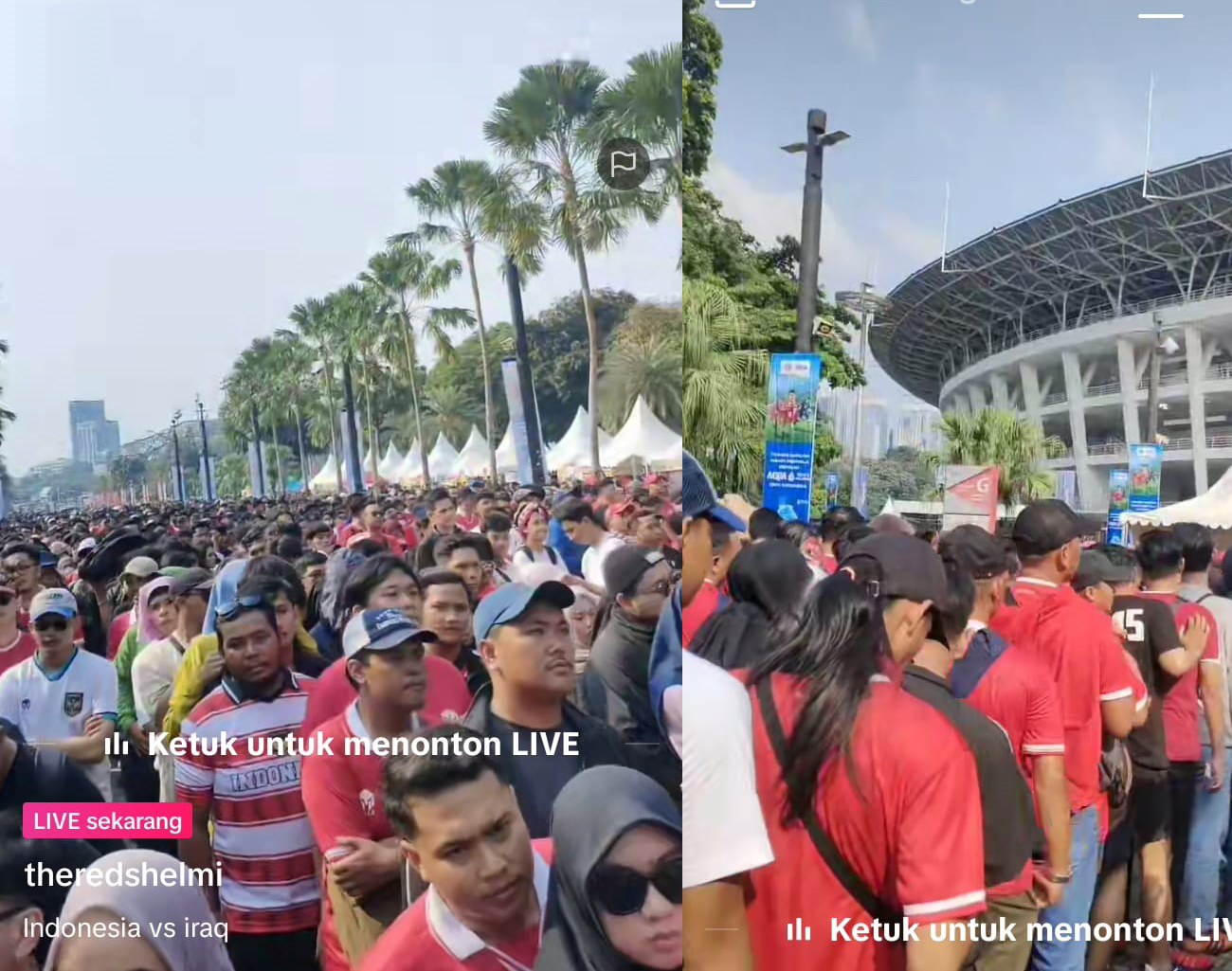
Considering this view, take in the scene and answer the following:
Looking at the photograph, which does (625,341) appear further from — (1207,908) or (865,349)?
(1207,908)

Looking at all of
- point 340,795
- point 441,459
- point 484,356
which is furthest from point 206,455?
point 340,795

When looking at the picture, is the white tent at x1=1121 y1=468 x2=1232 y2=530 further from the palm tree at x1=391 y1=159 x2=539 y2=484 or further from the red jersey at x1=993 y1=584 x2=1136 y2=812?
the palm tree at x1=391 y1=159 x2=539 y2=484

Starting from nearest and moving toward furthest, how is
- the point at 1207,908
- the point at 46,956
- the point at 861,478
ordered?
1. the point at 46,956
2. the point at 861,478
3. the point at 1207,908

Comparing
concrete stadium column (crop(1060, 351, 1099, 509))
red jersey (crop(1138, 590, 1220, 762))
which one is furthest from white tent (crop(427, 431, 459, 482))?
red jersey (crop(1138, 590, 1220, 762))

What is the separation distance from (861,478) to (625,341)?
2.14 feet

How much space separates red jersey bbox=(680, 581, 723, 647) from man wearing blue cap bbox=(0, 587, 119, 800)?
1.00 meters

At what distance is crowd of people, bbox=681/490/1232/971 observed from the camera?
173 cm

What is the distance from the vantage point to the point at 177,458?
1.82 meters

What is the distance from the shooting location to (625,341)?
5.48 feet

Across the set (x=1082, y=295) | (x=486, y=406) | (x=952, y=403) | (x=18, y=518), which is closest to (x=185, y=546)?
(x=18, y=518)

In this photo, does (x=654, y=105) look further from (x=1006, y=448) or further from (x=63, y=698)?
(x=63, y=698)

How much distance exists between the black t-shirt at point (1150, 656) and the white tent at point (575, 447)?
1.80 meters

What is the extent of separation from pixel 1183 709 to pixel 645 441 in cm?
204

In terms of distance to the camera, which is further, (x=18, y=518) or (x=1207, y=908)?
(x=1207, y=908)
